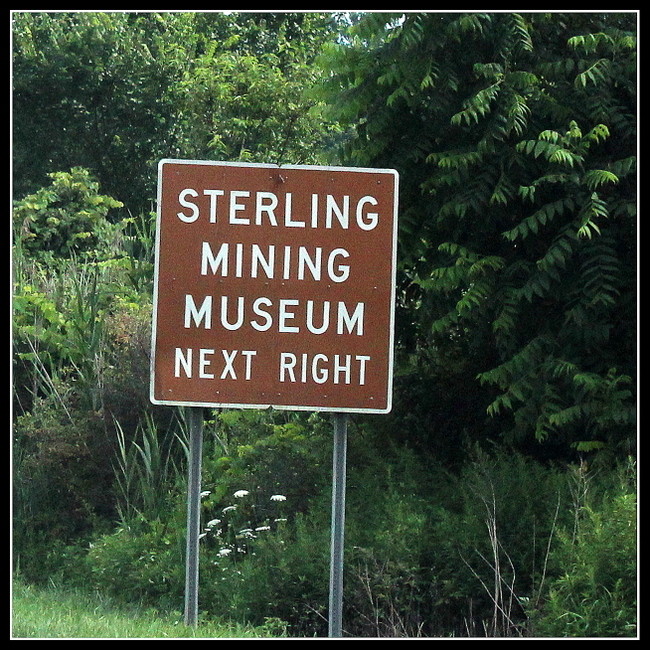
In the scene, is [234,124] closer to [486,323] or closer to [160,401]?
[486,323]

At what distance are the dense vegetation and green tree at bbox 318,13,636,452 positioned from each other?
2 centimetres

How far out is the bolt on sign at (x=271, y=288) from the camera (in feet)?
17.8

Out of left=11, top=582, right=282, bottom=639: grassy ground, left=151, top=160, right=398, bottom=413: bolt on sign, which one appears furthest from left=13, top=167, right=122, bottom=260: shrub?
left=151, top=160, right=398, bottom=413: bolt on sign

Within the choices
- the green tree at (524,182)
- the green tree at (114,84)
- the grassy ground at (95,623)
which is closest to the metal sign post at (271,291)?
the grassy ground at (95,623)

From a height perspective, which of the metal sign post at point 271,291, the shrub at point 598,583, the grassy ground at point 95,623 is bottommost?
the grassy ground at point 95,623

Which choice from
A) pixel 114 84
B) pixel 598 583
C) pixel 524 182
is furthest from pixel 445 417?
pixel 114 84

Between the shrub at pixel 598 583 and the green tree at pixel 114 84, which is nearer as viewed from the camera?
the shrub at pixel 598 583

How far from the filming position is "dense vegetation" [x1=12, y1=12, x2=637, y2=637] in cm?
706

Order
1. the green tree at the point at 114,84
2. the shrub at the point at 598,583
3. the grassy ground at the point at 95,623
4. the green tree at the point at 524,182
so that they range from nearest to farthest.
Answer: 1. the grassy ground at the point at 95,623
2. the shrub at the point at 598,583
3. the green tree at the point at 524,182
4. the green tree at the point at 114,84

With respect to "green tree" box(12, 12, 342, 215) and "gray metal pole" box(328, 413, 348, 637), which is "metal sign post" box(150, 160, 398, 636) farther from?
"green tree" box(12, 12, 342, 215)

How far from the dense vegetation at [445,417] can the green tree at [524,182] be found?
0.9 inches

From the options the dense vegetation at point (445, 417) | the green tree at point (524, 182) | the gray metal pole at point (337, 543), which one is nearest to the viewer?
the gray metal pole at point (337, 543)

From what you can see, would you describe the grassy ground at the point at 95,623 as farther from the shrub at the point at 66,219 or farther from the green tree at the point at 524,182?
the shrub at the point at 66,219

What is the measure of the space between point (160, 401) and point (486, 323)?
3795 mm
